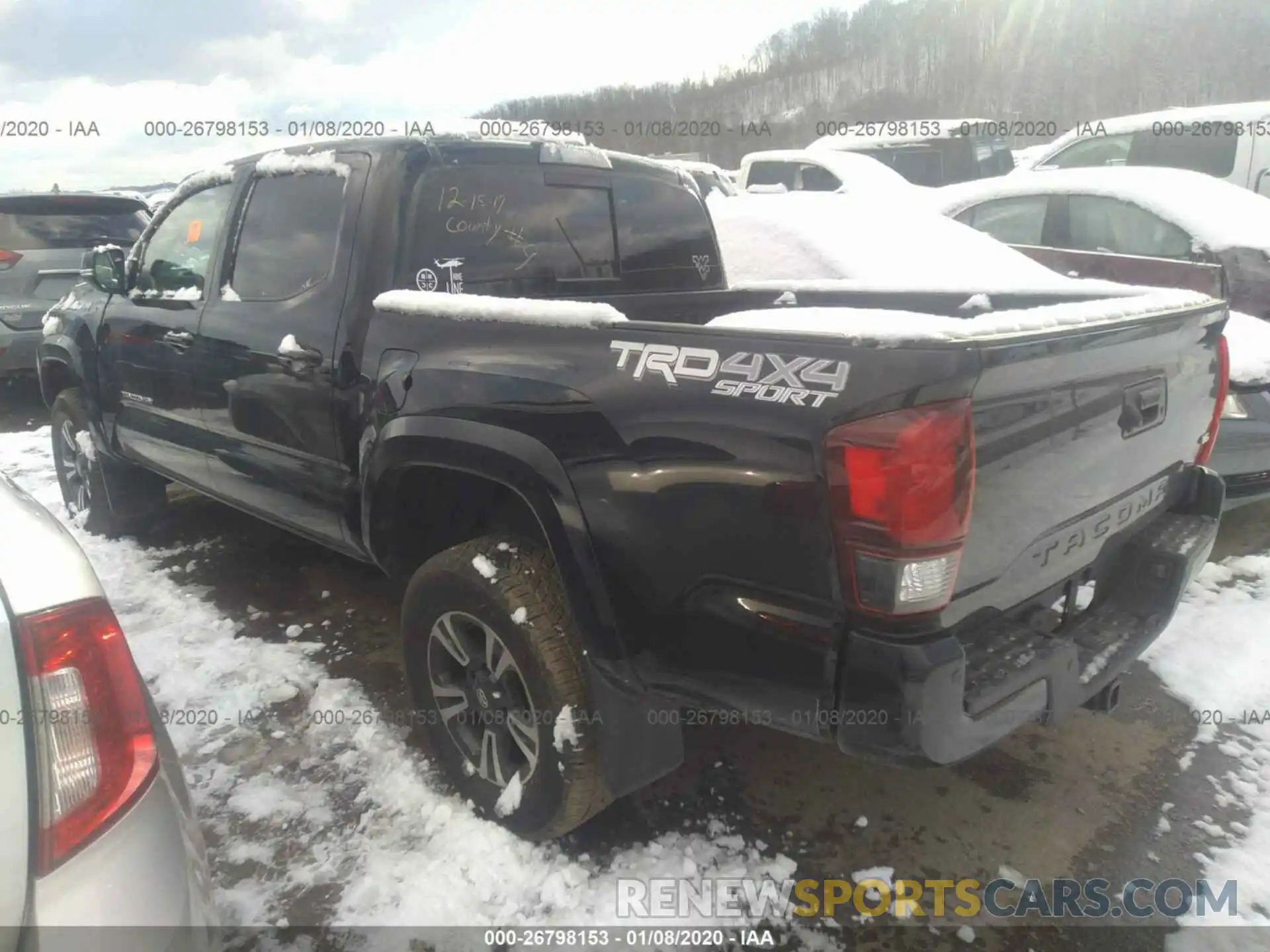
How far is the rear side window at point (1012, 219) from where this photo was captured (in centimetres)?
616

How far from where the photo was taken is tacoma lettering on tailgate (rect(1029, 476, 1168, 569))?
1.89 meters

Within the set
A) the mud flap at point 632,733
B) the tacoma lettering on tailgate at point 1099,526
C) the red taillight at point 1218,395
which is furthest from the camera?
the red taillight at point 1218,395

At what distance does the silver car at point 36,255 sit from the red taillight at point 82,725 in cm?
741

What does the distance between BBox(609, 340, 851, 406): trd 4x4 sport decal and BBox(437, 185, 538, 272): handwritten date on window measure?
106 centimetres

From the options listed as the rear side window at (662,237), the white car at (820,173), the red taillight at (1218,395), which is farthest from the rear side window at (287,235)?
the white car at (820,173)

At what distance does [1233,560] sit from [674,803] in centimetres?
305

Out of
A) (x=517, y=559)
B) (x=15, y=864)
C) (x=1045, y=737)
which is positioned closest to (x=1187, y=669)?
(x=1045, y=737)

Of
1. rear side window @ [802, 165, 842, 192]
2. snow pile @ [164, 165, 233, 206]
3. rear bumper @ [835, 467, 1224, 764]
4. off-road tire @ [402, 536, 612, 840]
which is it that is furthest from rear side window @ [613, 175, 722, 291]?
rear side window @ [802, 165, 842, 192]

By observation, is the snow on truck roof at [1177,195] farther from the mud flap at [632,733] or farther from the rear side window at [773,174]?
the mud flap at [632,733]

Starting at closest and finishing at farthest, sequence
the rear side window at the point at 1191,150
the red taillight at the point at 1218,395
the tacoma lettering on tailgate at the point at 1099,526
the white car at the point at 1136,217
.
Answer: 1. the tacoma lettering on tailgate at the point at 1099,526
2. the red taillight at the point at 1218,395
3. the white car at the point at 1136,217
4. the rear side window at the point at 1191,150

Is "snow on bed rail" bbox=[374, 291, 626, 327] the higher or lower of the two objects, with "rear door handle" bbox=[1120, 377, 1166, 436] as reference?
higher

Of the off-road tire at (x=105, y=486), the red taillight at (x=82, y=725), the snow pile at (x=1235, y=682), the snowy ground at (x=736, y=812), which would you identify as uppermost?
the red taillight at (x=82, y=725)

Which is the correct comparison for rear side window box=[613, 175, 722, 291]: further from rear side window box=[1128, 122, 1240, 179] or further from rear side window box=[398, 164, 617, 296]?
rear side window box=[1128, 122, 1240, 179]

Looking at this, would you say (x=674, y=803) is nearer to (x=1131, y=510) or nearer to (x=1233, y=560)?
(x=1131, y=510)
